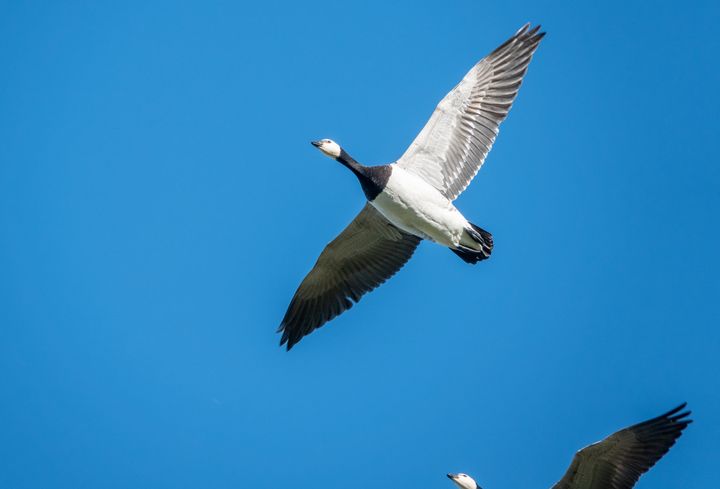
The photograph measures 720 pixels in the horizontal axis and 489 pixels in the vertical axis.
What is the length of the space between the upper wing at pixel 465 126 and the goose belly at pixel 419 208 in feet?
1.02

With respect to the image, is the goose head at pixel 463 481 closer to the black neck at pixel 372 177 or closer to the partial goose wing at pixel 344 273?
the partial goose wing at pixel 344 273

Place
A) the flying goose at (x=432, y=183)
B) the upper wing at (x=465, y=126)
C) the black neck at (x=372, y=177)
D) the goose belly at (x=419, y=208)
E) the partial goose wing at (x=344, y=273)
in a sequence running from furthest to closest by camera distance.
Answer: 1. the partial goose wing at (x=344, y=273)
2. the upper wing at (x=465, y=126)
3. the flying goose at (x=432, y=183)
4. the goose belly at (x=419, y=208)
5. the black neck at (x=372, y=177)

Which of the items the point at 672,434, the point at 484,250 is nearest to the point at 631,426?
the point at 672,434

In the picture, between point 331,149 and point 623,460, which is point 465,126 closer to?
point 331,149

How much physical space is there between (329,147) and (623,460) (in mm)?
6289

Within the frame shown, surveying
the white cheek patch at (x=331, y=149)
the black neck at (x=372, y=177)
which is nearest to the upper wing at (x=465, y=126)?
the black neck at (x=372, y=177)

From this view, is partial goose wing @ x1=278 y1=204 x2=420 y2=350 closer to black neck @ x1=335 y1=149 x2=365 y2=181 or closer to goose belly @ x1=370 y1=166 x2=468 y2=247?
goose belly @ x1=370 y1=166 x2=468 y2=247

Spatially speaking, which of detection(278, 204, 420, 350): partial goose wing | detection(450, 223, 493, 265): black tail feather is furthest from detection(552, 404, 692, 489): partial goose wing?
detection(278, 204, 420, 350): partial goose wing

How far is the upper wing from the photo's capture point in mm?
13172

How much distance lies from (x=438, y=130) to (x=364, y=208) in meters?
1.73

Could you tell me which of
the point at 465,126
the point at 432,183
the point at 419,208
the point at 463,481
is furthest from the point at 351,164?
the point at 463,481

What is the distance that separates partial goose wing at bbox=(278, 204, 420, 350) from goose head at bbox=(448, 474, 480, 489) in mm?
3343

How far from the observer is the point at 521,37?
44.9ft

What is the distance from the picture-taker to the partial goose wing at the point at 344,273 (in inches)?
561
